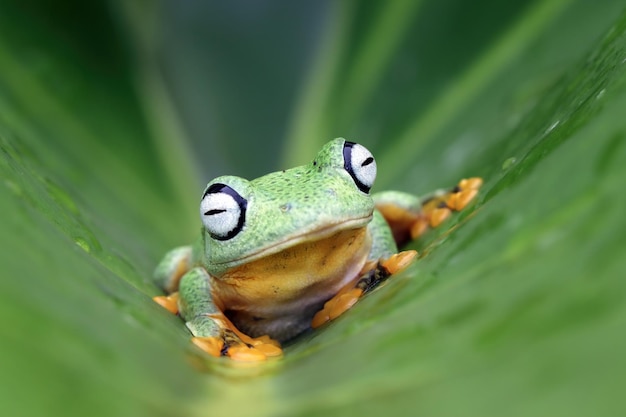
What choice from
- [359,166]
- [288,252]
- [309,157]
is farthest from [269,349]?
[309,157]

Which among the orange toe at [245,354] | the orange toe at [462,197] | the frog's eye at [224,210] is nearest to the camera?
the orange toe at [245,354]

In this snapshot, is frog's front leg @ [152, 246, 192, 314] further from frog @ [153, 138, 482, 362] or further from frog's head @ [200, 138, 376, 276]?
frog's head @ [200, 138, 376, 276]

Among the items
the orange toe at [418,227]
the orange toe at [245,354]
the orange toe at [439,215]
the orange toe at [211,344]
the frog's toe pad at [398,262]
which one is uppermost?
the orange toe at [418,227]

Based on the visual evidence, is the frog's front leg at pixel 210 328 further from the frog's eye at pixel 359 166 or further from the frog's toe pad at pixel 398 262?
the frog's eye at pixel 359 166

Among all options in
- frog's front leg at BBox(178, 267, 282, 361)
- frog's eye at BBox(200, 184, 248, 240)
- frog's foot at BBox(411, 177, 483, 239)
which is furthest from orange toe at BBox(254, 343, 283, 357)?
frog's foot at BBox(411, 177, 483, 239)

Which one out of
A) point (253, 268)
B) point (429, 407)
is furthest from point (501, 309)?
point (253, 268)

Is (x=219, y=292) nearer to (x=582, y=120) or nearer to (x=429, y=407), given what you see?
(x=582, y=120)

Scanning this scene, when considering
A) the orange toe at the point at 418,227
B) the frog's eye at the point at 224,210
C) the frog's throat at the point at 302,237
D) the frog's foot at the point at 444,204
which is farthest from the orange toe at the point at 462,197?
the frog's eye at the point at 224,210

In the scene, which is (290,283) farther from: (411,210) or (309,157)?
(309,157)
